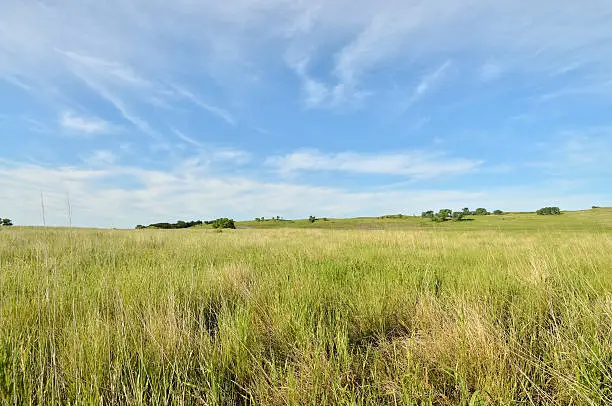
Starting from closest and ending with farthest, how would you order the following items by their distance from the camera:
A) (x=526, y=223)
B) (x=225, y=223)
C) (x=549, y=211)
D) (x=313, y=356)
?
(x=313, y=356) < (x=526, y=223) < (x=225, y=223) < (x=549, y=211)

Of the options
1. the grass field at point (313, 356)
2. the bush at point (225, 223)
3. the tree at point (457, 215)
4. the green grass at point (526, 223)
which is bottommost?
the green grass at point (526, 223)

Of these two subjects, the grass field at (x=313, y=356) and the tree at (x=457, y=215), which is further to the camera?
the tree at (x=457, y=215)

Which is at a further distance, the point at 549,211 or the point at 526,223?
the point at 549,211

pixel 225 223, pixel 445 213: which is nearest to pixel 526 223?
pixel 445 213

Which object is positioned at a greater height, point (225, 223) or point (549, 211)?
point (225, 223)

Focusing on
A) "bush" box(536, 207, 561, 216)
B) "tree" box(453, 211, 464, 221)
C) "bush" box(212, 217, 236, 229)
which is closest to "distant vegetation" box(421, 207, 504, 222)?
"tree" box(453, 211, 464, 221)

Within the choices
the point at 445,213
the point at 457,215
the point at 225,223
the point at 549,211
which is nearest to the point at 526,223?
the point at 457,215

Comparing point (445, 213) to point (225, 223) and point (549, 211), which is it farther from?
point (225, 223)

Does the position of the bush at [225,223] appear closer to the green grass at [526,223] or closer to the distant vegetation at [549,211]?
the green grass at [526,223]

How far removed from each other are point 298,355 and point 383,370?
608mm

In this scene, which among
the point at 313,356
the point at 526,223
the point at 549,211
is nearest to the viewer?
the point at 313,356

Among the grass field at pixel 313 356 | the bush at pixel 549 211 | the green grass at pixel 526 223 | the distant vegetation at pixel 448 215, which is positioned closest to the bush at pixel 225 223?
the green grass at pixel 526 223

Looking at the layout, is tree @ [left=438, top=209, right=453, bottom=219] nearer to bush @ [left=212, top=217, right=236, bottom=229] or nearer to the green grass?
the green grass

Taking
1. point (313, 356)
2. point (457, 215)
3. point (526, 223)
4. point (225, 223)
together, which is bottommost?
point (526, 223)
